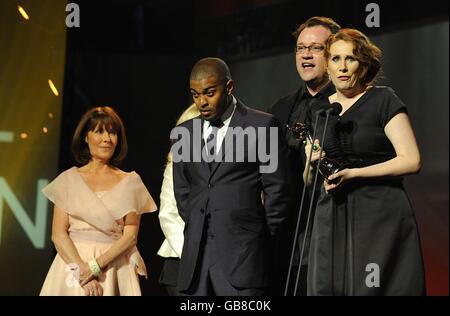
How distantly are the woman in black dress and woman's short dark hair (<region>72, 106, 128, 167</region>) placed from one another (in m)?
0.93

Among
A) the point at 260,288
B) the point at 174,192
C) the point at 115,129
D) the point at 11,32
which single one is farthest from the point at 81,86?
the point at 260,288

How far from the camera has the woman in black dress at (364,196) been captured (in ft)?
11.0

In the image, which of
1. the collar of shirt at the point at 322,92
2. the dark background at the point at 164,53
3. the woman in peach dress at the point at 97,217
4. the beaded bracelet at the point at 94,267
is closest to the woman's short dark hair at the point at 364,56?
the collar of shirt at the point at 322,92

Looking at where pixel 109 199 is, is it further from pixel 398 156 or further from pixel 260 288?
pixel 398 156

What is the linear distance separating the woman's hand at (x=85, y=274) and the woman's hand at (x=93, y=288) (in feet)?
0.04

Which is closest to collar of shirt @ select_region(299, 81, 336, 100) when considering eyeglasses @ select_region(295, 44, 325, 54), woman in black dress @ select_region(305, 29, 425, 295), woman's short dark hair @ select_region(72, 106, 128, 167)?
eyeglasses @ select_region(295, 44, 325, 54)

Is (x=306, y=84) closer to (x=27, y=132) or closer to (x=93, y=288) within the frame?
(x=93, y=288)

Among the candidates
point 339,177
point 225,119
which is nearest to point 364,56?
point 339,177

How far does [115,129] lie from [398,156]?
133cm

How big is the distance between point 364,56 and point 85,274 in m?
1.53

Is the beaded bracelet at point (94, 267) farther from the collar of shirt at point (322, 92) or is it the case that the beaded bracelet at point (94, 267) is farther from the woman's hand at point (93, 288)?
the collar of shirt at point (322, 92)

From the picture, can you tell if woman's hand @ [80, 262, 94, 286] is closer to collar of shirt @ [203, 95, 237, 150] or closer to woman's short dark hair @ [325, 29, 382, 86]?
collar of shirt @ [203, 95, 237, 150]
